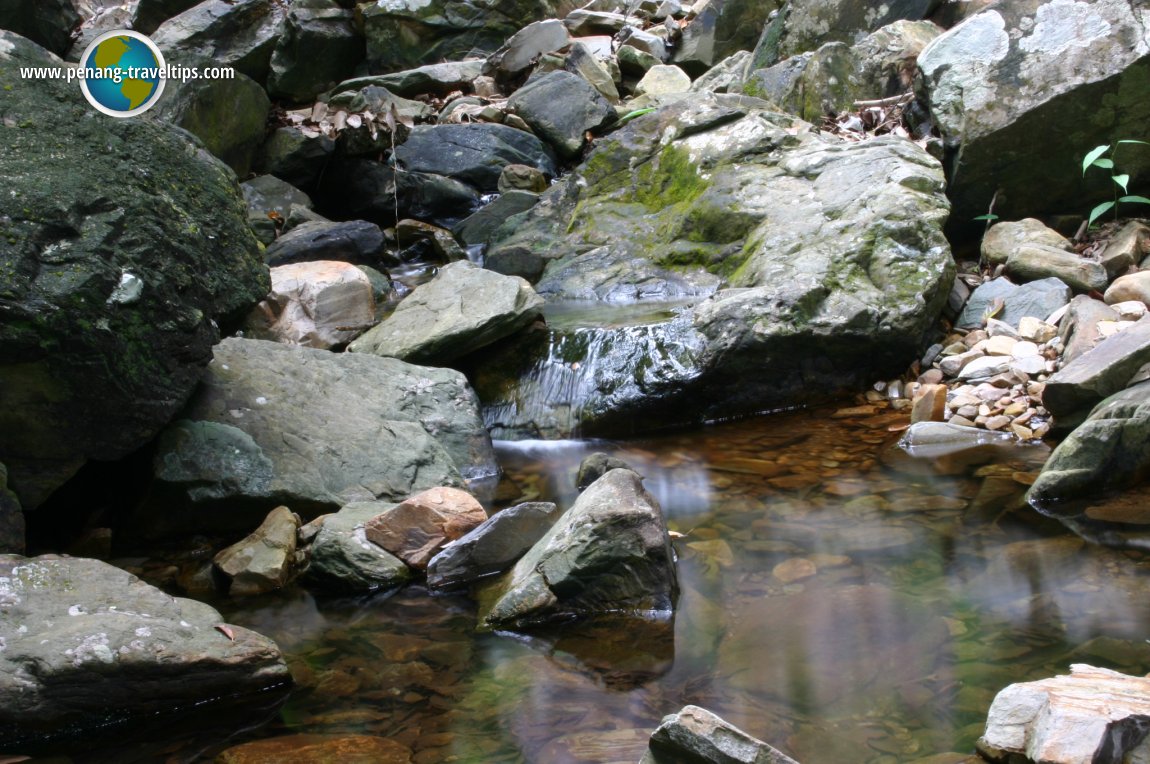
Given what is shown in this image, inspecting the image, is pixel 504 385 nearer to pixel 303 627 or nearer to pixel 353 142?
pixel 303 627

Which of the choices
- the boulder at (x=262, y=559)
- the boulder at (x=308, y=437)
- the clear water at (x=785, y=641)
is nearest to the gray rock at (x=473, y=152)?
the boulder at (x=308, y=437)

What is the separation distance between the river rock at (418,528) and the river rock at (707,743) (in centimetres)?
167

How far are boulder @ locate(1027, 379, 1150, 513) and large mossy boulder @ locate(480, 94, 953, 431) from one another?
148 cm

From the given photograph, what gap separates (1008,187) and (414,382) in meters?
4.31

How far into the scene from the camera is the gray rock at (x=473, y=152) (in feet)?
30.9

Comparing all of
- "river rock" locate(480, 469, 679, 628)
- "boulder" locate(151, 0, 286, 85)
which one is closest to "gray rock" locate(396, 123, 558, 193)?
"boulder" locate(151, 0, 286, 85)

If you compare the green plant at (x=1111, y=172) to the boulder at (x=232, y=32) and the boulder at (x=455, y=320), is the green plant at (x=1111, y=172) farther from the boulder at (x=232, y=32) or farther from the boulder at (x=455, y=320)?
the boulder at (x=232, y=32)

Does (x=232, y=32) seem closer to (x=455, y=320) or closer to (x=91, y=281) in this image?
(x=455, y=320)

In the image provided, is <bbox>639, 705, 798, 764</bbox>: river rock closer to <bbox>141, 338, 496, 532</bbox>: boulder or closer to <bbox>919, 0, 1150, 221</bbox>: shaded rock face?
<bbox>141, 338, 496, 532</bbox>: boulder

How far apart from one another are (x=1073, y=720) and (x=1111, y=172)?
5.26m

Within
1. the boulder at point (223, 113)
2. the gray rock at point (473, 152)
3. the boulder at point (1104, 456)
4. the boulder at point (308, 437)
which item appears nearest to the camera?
the boulder at point (1104, 456)

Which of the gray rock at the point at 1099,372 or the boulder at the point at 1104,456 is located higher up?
the gray rock at the point at 1099,372

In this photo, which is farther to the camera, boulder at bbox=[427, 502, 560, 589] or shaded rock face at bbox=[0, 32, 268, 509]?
boulder at bbox=[427, 502, 560, 589]

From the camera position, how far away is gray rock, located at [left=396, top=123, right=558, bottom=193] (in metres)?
9.43
